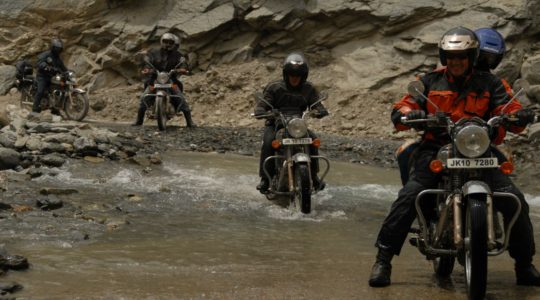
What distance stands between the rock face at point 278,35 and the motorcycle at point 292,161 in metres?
11.4

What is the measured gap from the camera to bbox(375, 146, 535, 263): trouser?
180 inches

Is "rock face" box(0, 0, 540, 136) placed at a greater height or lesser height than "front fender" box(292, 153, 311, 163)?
greater

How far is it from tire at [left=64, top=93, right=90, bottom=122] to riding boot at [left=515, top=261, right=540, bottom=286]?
1301 cm

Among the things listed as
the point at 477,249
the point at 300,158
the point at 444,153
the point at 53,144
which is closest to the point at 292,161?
the point at 300,158

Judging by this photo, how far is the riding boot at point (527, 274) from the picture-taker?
477 centimetres

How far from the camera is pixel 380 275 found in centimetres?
480

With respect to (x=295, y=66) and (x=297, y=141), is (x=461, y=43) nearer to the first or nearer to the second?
(x=297, y=141)

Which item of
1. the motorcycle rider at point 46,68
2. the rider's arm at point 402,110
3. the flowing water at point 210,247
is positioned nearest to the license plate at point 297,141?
the flowing water at point 210,247

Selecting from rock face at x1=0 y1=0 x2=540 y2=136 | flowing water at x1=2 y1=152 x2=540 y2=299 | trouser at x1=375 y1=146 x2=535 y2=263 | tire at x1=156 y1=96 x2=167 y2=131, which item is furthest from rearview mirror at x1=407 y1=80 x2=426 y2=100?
rock face at x1=0 y1=0 x2=540 y2=136

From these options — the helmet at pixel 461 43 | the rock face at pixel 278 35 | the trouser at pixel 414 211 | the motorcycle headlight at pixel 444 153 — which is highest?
the rock face at pixel 278 35

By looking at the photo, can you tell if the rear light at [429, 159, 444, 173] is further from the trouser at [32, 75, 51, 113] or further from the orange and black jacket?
the trouser at [32, 75, 51, 113]

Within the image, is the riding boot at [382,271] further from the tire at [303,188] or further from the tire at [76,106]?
the tire at [76,106]

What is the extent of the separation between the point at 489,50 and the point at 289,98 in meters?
3.41

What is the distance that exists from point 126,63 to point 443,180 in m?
20.0
